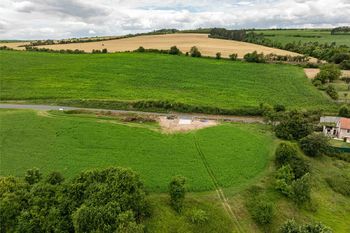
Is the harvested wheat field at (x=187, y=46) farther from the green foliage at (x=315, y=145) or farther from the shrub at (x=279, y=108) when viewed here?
the green foliage at (x=315, y=145)

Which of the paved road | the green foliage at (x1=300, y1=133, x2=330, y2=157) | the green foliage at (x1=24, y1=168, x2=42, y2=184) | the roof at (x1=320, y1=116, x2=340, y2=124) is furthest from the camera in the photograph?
the paved road

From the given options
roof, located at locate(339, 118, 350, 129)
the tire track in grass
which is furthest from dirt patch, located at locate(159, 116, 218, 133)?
roof, located at locate(339, 118, 350, 129)

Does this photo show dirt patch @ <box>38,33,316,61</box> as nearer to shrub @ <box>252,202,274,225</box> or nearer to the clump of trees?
shrub @ <box>252,202,274,225</box>

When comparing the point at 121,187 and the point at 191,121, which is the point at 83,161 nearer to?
the point at 121,187

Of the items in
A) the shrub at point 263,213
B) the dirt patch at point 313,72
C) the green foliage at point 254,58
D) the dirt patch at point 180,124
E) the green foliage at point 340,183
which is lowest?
the green foliage at point 340,183

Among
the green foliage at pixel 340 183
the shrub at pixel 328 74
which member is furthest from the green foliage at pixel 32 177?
the shrub at pixel 328 74

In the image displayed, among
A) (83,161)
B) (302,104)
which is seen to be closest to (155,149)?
(83,161)

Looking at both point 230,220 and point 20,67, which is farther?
point 20,67
